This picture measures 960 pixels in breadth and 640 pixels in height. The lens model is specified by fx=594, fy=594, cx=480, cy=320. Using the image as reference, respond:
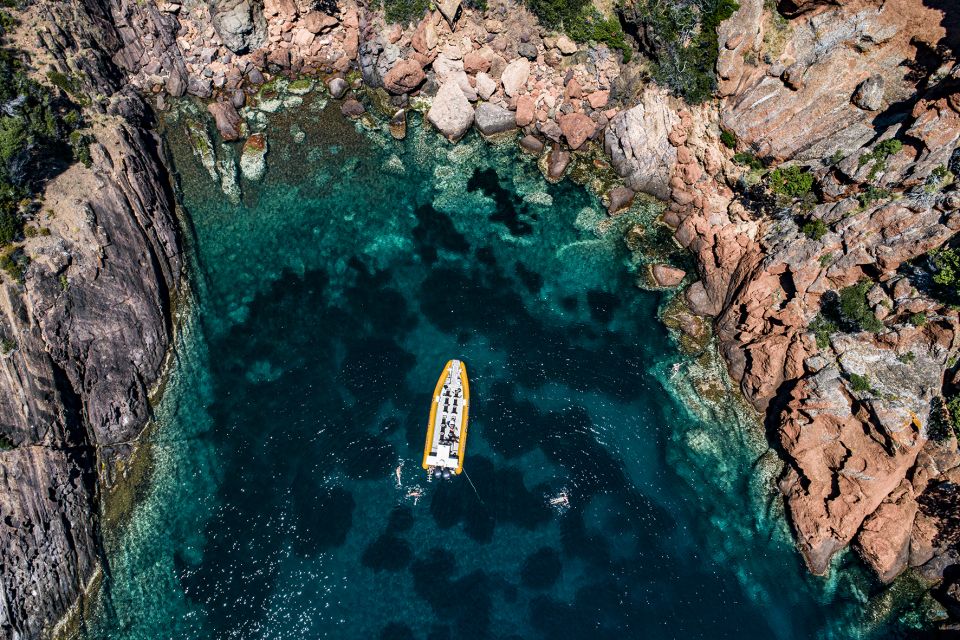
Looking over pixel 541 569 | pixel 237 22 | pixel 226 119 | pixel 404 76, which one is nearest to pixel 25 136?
pixel 226 119

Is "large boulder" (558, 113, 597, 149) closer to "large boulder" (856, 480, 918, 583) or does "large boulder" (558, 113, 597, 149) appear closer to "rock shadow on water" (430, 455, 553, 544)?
"rock shadow on water" (430, 455, 553, 544)

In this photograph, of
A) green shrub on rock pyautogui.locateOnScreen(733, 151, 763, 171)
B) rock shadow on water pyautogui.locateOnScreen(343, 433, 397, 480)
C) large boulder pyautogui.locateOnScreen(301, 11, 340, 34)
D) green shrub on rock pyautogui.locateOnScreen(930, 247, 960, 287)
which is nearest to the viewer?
green shrub on rock pyautogui.locateOnScreen(930, 247, 960, 287)

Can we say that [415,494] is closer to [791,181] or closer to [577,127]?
[577,127]

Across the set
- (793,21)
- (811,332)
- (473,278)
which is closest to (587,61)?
(793,21)

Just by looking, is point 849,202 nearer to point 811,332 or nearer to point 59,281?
point 811,332

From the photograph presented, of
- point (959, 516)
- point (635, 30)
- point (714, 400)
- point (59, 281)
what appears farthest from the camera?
point (635, 30)

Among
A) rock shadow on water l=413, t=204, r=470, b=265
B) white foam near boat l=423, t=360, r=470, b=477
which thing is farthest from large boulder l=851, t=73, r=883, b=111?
white foam near boat l=423, t=360, r=470, b=477

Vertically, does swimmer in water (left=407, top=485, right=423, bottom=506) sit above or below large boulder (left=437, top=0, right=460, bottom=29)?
below

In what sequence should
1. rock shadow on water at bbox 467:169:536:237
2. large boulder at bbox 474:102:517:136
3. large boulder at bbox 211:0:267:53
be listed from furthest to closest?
large boulder at bbox 474:102:517:136
large boulder at bbox 211:0:267:53
rock shadow on water at bbox 467:169:536:237
